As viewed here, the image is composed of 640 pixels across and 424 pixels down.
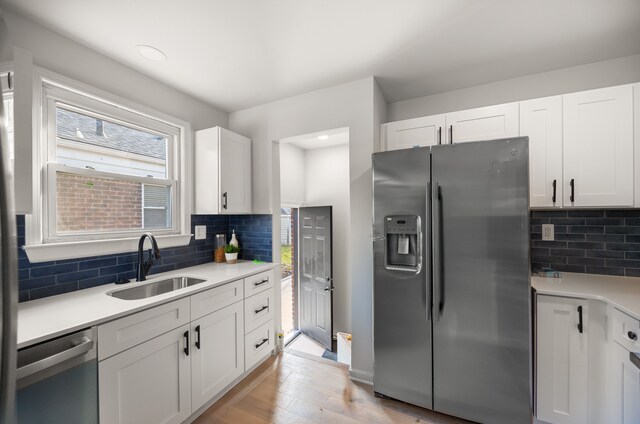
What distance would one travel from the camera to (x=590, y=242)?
2.07 meters

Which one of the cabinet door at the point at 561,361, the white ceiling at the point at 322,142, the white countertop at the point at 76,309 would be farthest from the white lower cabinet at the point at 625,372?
the white ceiling at the point at 322,142

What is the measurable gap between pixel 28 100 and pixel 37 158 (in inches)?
23.0

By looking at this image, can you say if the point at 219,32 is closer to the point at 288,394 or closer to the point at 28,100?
the point at 28,100

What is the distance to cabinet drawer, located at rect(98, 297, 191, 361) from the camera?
54.2 inches

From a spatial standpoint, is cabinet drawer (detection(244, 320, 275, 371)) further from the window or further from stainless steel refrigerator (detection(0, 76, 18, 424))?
stainless steel refrigerator (detection(0, 76, 18, 424))

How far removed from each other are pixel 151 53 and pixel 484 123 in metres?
2.48

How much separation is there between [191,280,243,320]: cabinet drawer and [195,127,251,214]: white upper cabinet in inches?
28.8

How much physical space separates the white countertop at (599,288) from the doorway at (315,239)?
2.33 meters

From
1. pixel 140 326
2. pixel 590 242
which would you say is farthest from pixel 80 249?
pixel 590 242

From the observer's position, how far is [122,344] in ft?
4.72

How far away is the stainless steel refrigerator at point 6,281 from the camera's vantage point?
462 mm

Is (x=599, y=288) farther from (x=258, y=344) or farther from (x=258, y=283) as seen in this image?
(x=258, y=344)

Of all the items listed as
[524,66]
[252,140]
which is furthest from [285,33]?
[524,66]

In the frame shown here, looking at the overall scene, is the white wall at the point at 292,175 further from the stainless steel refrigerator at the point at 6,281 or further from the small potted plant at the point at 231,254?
the stainless steel refrigerator at the point at 6,281
